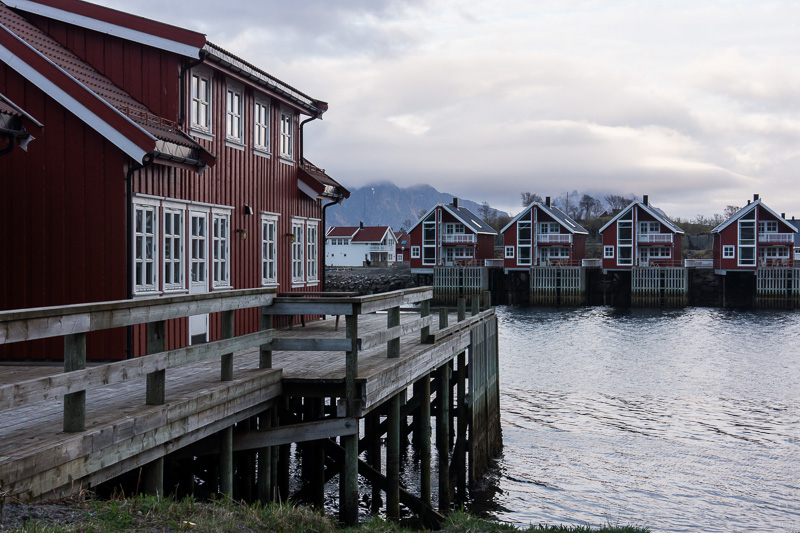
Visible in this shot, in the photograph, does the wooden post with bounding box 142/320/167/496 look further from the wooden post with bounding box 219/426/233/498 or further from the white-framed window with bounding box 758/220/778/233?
the white-framed window with bounding box 758/220/778/233

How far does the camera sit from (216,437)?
8.91 m

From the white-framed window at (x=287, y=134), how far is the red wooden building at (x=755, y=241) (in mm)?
64415

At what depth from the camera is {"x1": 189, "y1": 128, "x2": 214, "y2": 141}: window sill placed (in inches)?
547

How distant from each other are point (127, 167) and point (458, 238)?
73.4 meters

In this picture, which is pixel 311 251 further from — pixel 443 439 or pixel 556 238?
pixel 556 238

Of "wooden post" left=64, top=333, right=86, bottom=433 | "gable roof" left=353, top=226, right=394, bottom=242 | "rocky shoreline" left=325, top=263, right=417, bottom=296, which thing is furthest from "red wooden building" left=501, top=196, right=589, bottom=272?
"wooden post" left=64, top=333, right=86, bottom=433

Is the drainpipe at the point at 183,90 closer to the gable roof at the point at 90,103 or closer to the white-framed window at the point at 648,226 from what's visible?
the gable roof at the point at 90,103

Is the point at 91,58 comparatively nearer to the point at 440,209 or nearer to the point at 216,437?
the point at 216,437

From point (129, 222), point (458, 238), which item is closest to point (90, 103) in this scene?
point (129, 222)

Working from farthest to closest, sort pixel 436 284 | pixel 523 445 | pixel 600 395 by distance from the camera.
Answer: pixel 436 284 → pixel 600 395 → pixel 523 445

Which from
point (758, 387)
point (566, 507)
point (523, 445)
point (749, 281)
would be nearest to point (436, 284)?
point (749, 281)

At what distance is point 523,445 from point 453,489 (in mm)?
4834

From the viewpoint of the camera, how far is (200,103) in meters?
14.3

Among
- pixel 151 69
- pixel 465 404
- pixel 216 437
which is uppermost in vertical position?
pixel 151 69
